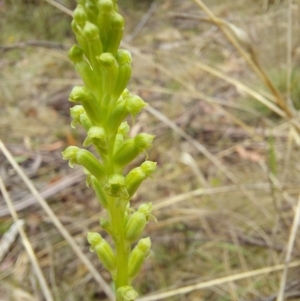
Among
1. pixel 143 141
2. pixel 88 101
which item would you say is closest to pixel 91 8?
pixel 88 101

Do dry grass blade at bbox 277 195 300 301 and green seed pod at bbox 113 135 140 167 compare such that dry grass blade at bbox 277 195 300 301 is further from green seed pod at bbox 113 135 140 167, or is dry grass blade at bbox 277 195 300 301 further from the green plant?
green seed pod at bbox 113 135 140 167

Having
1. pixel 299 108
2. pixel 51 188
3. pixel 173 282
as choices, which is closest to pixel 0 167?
pixel 51 188

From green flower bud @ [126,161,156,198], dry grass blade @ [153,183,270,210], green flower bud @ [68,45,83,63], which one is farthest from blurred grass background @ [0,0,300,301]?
green flower bud @ [68,45,83,63]

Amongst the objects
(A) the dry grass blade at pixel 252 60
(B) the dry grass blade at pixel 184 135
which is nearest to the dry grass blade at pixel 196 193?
(B) the dry grass blade at pixel 184 135

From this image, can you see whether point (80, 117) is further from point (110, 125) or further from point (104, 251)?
point (104, 251)

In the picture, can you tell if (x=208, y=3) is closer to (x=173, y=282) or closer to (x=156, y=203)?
(x=156, y=203)

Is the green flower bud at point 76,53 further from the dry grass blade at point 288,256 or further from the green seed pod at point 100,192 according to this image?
the dry grass blade at point 288,256
